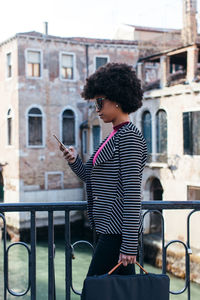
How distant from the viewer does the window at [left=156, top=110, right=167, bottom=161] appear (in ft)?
48.5

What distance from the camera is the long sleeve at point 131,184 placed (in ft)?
6.46

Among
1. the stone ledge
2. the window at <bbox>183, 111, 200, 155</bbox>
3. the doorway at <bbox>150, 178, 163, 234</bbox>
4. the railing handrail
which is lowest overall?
the stone ledge

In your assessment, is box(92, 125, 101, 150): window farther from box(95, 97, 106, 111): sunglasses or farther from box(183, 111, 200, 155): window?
box(95, 97, 106, 111): sunglasses

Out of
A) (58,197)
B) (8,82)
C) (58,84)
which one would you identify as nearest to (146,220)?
(58,197)

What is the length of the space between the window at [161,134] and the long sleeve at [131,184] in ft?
42.2

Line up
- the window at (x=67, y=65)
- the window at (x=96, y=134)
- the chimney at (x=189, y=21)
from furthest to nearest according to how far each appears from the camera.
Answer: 1. the window at (x=67, y=65)
2. the window at (x=96, y=134)
3. the chimney at (x=189, y=21)

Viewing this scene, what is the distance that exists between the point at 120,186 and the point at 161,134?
13045 mm

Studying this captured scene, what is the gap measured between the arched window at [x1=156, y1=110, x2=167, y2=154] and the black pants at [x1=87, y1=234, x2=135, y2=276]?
42.3 ft

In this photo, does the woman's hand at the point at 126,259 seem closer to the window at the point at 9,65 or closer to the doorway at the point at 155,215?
the doorway at the point at 155,215

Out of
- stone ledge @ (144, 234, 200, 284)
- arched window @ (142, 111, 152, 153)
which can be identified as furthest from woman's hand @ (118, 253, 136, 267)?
arched window @ (142, 111, 152, 153)

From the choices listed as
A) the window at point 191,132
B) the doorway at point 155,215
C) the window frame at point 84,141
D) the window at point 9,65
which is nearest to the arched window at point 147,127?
the doorway at point 155,215

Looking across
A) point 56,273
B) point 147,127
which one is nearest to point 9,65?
point 147,127

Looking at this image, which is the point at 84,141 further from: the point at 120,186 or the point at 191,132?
the point at 120,186

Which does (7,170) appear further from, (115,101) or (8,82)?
(115,101)
